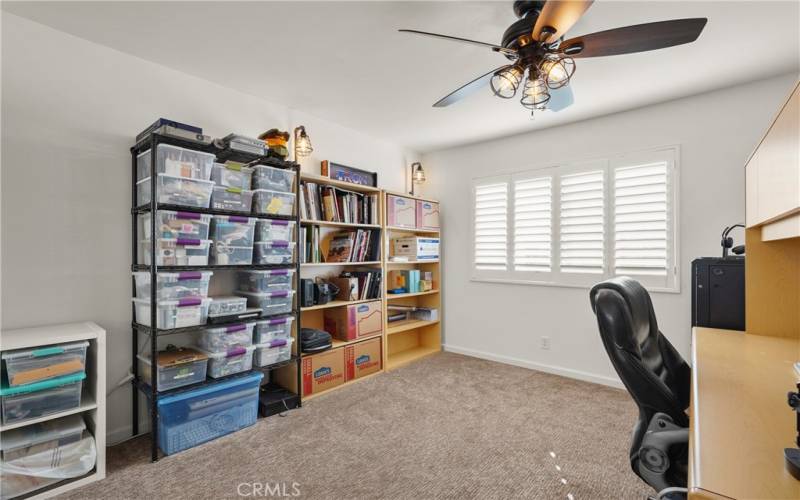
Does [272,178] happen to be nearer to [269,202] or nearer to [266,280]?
[269,202]

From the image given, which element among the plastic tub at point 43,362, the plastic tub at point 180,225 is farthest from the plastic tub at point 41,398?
the plastic tub at point 180,225

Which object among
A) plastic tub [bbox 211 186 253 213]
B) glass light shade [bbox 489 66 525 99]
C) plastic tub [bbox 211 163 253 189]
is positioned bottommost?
plastic tub [bbox 211 186 253 213]

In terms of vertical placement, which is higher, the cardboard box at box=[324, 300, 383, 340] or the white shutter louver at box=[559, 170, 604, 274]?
the white shutter louver at box=[559, 170, 604, 274]

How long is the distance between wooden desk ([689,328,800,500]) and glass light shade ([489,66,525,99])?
4.65 feet

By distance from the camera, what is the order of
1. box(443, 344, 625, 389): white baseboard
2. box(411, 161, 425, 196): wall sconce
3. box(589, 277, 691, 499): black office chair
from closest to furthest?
box(589, 277, 691, 499): black office chair, box(443, 344, 625, 389): white baseboard, box(411, 161, 425, 196): wall sconce

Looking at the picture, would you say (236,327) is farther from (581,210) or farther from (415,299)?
(581,210)

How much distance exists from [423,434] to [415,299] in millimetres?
2164

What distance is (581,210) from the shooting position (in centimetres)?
334

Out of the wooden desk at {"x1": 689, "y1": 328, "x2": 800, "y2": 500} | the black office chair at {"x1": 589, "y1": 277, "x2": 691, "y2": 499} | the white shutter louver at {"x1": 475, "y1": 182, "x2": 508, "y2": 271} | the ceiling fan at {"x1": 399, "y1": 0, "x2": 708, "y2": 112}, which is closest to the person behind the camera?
the wooden desk at {"x1": 689, "y1": 328, "x2": 800, "y2": 500}

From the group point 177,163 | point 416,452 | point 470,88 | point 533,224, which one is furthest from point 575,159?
point 177,163

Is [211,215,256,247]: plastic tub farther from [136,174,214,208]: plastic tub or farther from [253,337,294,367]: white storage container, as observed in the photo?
[253,337,294,367]: white storage container

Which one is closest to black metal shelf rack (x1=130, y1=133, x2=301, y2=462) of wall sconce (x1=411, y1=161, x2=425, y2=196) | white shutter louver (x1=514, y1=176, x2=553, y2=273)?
wall sconce (x1=411, y1=161, x2=425, y2=196)

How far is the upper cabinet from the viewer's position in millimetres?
1050

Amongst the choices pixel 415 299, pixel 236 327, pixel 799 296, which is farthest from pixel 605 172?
pixel 236 327
